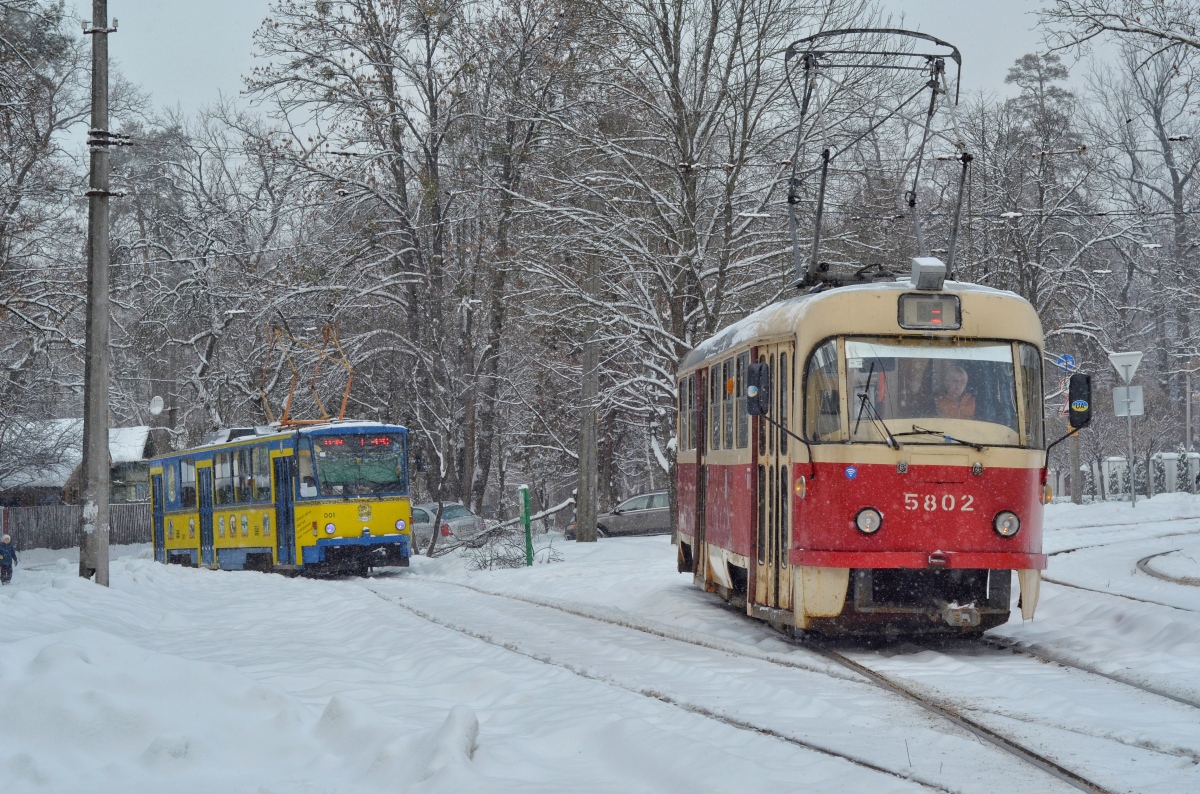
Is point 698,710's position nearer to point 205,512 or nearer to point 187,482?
point 205,512

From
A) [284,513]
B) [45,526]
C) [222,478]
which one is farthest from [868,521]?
[45,526]

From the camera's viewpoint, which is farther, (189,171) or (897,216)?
(189,171)

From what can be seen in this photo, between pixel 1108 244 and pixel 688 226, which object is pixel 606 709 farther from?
pixel 1108 244

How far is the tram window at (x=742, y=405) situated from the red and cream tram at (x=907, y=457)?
1268mm

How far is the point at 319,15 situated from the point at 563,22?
8.27 m

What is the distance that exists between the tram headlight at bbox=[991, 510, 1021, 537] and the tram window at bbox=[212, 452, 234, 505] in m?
20.2

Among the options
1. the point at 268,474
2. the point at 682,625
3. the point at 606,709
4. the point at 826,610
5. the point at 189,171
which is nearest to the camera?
the point at 606,709

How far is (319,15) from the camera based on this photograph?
3234cm

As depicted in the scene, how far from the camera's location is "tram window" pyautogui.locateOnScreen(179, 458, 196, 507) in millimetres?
30891

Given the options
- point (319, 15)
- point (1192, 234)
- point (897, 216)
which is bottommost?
point (897, 216)

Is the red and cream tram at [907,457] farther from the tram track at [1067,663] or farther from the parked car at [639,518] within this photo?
the parked car at [639,518]

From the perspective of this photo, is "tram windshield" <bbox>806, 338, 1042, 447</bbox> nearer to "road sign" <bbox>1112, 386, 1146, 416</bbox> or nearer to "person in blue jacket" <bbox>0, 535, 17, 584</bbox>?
"road sign" <bbox>1112, 386, 1146, 416</bbox>

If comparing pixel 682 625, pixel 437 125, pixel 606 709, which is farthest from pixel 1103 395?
pixel 606 709

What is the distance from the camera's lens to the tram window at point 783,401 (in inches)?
449
